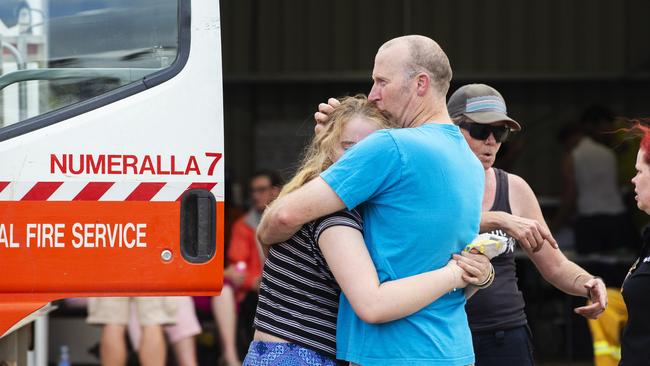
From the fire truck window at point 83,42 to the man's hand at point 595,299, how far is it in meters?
1.63

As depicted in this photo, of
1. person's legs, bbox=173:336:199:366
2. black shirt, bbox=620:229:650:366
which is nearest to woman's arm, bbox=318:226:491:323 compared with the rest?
black shirt, bbox=620:229:650:366

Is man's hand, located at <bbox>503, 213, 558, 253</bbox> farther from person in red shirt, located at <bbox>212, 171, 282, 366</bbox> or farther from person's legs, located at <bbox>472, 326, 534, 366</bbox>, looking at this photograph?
person in red shirt, located at <bbox>212, 171, 282, 366</bbox>

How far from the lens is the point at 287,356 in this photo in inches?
110

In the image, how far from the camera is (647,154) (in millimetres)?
3381

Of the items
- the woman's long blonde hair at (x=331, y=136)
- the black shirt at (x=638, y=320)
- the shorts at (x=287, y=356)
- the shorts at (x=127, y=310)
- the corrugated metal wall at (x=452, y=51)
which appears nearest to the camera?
the shorts at (x=287, y=356)

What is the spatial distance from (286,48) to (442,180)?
993 centimetres

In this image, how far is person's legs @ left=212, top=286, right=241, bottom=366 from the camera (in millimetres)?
7332

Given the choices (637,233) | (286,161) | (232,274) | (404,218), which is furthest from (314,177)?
(286,161)

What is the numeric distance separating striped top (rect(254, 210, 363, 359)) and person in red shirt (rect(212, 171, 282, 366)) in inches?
176

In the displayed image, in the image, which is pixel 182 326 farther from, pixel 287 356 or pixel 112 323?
pixel 287 356

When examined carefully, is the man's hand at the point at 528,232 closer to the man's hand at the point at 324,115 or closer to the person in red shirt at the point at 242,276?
the man's hand at the point at 324,115

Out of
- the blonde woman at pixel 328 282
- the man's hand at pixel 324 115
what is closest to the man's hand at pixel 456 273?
the blonde woman at pixel 328 282

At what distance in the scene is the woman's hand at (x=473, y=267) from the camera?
9.20ft

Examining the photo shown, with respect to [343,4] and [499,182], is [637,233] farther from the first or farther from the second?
[499,182]
